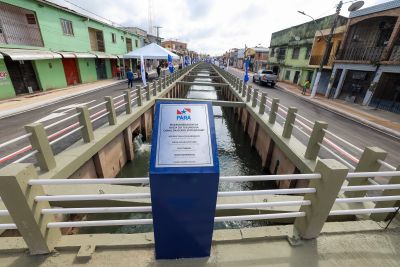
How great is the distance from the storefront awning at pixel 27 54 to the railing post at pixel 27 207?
15.1 meters

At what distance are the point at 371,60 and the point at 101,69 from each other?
1122 inches

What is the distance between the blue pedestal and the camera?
76.2 inches

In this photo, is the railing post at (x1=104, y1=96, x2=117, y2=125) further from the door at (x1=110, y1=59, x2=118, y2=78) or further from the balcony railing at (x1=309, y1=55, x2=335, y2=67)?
the balcony railing at (x1=309, y1=55, x2=335, y2=67)

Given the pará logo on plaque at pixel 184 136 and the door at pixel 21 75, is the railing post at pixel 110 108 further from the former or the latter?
the door at pixel 21 75

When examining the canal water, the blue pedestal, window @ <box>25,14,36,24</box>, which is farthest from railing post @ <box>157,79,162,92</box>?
the blue pedestal

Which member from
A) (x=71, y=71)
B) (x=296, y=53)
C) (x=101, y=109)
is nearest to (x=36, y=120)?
(x=101, y=109)

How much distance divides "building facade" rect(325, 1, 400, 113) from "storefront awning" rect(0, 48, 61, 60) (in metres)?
25.9

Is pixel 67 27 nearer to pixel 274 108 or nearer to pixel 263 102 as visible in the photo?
pixel 263 102

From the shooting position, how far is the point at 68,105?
480 inches

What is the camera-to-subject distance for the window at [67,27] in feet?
58.3

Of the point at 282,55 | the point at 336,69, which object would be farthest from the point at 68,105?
the point at 282,55

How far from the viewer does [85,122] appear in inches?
218

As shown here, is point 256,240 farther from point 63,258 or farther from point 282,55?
point 282,55

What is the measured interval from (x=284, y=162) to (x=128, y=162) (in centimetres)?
687
